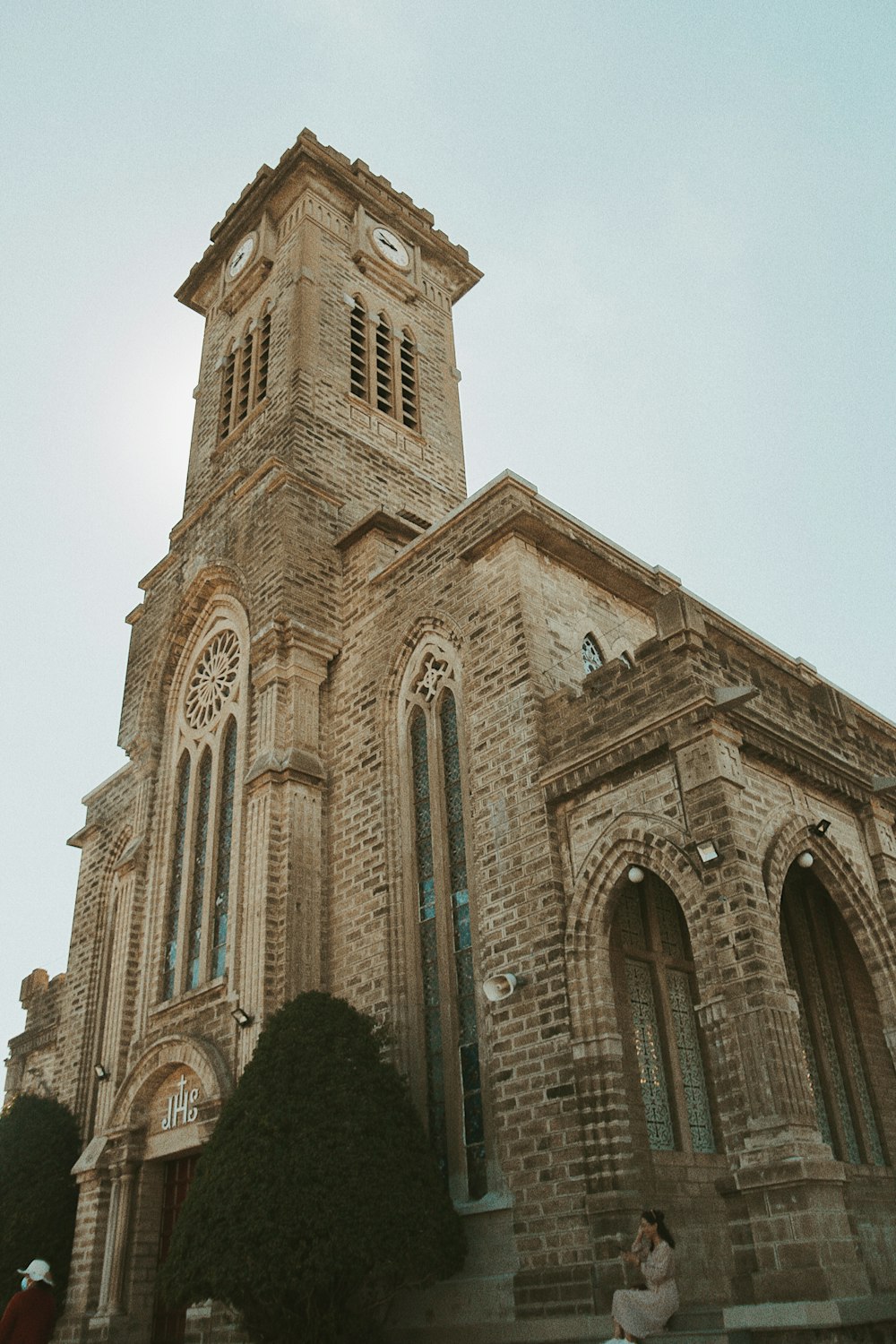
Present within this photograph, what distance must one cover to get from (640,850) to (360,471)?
38.6 ft

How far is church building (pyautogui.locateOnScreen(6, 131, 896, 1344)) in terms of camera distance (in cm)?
1075

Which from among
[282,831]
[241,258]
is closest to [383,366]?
[241,258]

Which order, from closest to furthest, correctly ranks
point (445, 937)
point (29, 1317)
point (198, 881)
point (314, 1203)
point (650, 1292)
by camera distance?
point (29, 1317), point (650, 1292), point (314, 1203), point (445, 937), point (198, 881)

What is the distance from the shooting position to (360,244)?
83.0 feet

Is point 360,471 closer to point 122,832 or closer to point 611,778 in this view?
point 122,832

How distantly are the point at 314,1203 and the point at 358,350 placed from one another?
18.1m

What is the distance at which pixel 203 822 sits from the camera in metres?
18.6

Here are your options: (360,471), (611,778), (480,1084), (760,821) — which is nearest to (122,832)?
(360,471)

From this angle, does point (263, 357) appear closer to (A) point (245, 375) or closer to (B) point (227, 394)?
(A) point (245, 375)

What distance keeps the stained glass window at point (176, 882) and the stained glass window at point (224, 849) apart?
3.40 ft

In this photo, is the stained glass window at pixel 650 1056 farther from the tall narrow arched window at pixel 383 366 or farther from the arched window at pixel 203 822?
the tall narrow arched window at pixel 383 366

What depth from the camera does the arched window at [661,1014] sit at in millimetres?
11875

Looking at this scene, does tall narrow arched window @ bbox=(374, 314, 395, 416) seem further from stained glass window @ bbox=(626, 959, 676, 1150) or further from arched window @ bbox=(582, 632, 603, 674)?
stained glass window @ bbox=(626, 959, 676, 1150)

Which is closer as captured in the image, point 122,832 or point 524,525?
point 524,525
